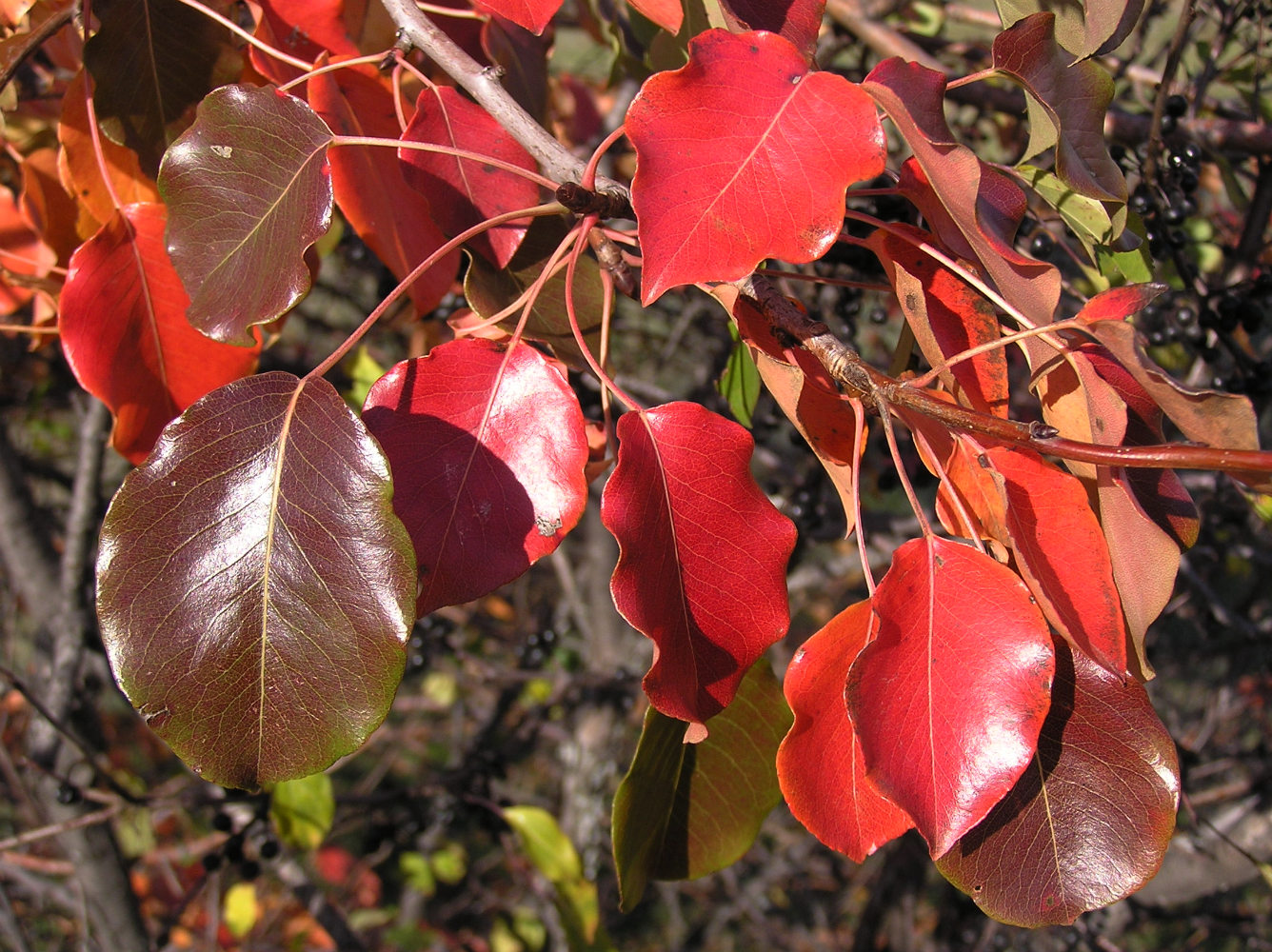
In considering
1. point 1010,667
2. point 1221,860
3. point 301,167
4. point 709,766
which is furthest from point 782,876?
point 301,167

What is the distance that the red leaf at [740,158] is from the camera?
536mm

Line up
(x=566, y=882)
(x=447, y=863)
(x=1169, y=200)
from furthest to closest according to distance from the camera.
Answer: (x=447, y=863), (x=566, y=882), (x=1169, y=200)

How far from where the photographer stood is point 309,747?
1.86 ft

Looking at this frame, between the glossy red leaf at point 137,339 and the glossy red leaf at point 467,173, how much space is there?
209 mm

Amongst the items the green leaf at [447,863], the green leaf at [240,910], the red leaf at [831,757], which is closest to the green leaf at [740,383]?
the red leaf at [831,757]

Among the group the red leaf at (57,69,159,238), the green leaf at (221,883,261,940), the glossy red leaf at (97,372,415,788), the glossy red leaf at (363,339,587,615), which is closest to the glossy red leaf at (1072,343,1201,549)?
the glossy red leaf at (363,339,587,615)

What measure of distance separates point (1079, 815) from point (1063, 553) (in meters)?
0.19

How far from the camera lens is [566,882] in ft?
5.13

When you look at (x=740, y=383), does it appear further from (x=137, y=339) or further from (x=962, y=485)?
(x=137, y=339)

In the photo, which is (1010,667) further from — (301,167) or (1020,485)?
(301,167)

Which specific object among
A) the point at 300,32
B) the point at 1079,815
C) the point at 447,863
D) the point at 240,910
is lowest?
the point at 447,863

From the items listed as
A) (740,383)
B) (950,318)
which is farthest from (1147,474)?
(740,383)

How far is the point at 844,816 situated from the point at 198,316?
23.3 inches

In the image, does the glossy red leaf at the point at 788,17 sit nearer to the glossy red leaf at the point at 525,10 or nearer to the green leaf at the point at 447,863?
the glossy red leaf at the point at 525,10
